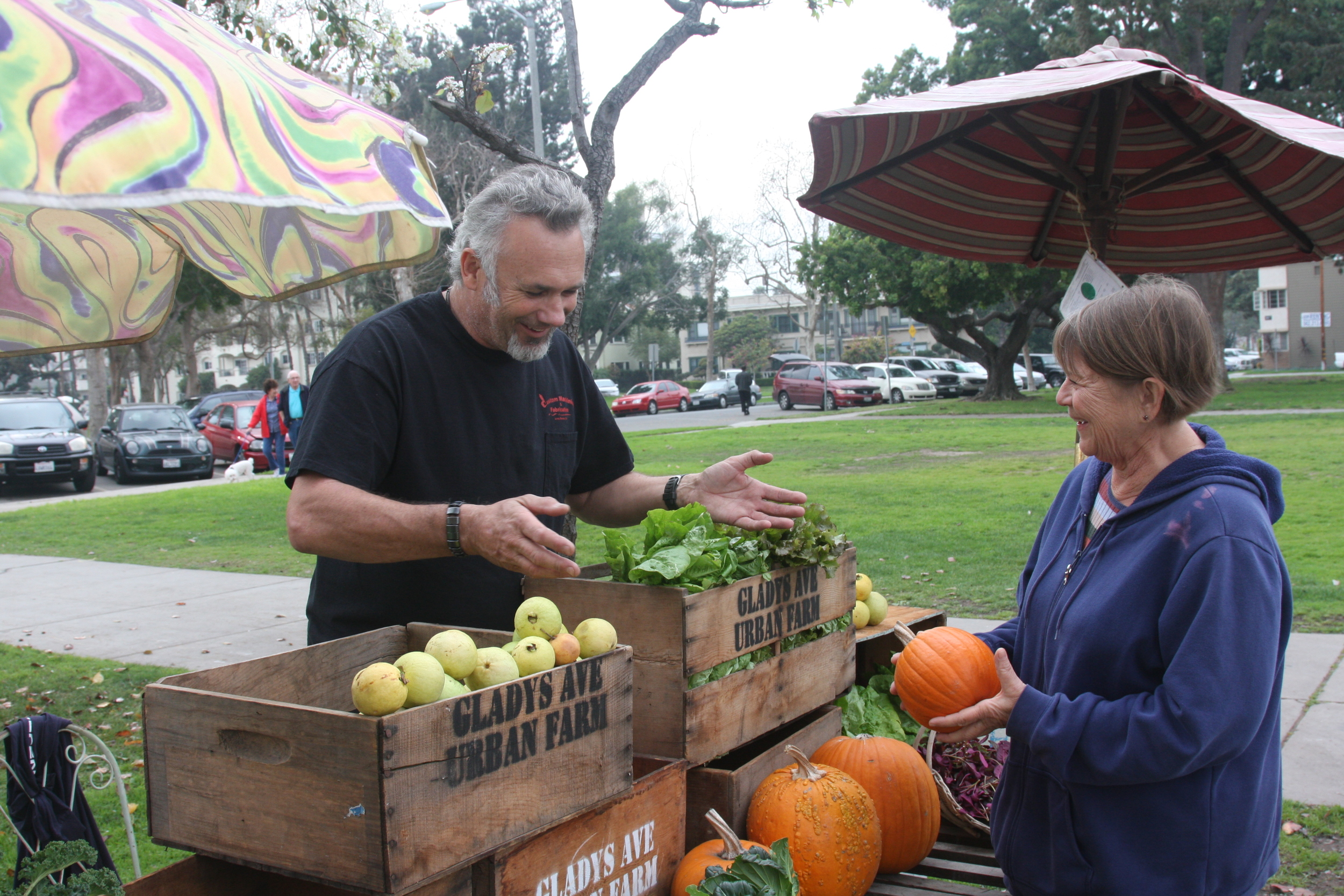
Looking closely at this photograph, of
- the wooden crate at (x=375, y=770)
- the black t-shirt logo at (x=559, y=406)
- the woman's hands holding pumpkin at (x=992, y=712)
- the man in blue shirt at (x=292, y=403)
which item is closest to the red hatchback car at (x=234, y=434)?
the man in blue shirt at (x=292, y=403)

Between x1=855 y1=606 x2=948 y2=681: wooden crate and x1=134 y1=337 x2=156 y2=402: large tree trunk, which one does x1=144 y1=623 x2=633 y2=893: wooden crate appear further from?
x1=134 y1=337 x2=156 y2=402: large tree trunk

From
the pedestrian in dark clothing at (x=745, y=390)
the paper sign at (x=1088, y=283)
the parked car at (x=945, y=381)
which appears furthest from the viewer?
the parked car at (x=945, y=381)

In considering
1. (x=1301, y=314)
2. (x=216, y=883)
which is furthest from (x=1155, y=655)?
(x=1301, y=314)

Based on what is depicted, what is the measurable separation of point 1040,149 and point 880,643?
2.53 meters

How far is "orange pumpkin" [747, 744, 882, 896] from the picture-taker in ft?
8.46

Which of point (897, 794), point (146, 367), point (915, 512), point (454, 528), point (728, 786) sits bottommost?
point (915, 512)

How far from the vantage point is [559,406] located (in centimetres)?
307

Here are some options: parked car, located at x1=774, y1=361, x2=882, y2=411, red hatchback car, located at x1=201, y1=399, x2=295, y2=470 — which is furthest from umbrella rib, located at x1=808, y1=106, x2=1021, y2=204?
parked car, located at x1=774, y1=361, x2=882, y2=411

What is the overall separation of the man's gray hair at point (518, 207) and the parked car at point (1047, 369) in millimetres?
44876

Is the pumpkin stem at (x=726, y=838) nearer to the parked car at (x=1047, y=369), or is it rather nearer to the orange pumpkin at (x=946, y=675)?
the orange pumpkin at (x=946, y=675)

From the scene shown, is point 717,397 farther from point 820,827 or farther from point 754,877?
point 754,877

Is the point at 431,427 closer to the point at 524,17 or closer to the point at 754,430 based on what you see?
the point at 524,17

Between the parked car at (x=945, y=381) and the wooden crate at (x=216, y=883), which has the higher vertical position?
the parked car at (x=945, y=381)

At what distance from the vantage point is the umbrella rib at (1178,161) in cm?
460
